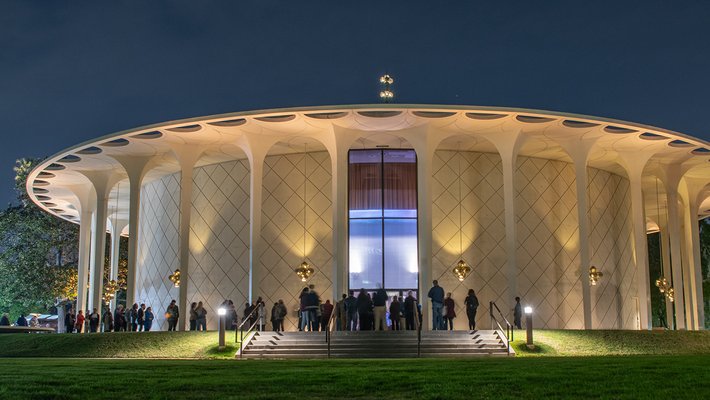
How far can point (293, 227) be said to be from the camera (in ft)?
102

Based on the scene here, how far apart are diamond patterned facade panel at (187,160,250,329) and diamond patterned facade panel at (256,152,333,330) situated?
0.95 m

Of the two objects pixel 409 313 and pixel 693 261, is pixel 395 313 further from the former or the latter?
pixel 693 261

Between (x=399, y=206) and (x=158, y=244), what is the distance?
35.5ft

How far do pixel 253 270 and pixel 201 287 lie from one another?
521 centimetres

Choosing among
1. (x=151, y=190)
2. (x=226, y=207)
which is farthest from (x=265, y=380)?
(x=151, y=190)

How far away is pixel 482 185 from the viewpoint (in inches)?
1231

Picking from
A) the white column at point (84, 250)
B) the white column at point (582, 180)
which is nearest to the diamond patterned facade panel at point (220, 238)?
the white column at point (84, 250)

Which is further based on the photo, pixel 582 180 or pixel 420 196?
pixel 582 180

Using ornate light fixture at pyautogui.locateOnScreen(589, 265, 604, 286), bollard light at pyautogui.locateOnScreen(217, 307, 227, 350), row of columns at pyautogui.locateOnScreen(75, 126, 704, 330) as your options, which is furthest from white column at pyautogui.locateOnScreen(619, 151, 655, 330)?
bollard light at pyautogui.locateOnScreen(217, 307, 227, 350)

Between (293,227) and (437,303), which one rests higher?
(293,227)

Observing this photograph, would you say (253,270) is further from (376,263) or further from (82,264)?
(82,264)

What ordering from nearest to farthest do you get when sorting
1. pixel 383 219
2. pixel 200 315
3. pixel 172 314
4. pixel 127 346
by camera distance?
pixel 127 346
pixel 172 314
pixel 200 315
pixel 383 219

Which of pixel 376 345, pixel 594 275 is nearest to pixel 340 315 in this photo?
pixel 376 345

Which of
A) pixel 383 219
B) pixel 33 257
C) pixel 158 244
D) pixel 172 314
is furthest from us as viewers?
pixel 33 257
